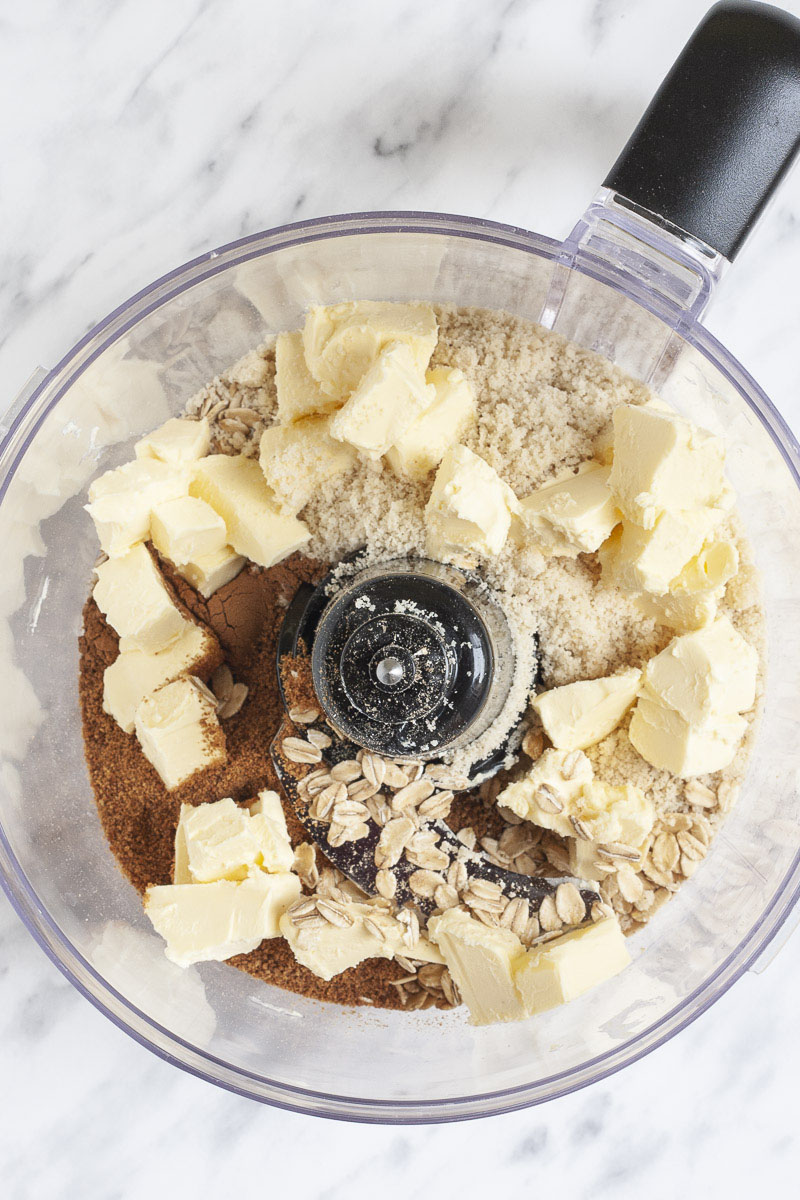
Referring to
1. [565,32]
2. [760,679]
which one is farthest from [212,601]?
[565,32]

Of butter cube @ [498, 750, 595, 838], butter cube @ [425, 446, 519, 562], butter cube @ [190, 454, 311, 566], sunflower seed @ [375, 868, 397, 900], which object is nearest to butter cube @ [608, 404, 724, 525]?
butter cube @ [425, 446, 519, 562]

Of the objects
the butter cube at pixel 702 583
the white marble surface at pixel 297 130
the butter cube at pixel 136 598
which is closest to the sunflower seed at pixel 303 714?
the butter cube at pixel 136 598

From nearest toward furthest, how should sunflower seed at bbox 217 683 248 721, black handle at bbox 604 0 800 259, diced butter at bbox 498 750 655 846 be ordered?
black handle at bbox 604 0 800 259 → diced butter at bbox 498 750 655 846 → sunflower seed at bbox 217 683 248 721

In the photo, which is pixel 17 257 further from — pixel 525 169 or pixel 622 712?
pixel 622 712

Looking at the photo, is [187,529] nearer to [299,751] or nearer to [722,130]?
[299,751]

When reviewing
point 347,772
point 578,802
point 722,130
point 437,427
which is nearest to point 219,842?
point 347,772

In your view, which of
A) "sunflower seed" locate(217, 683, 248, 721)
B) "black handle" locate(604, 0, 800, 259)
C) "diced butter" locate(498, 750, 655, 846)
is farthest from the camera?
"sunflower seed" locate(217, 683, 248, 721)

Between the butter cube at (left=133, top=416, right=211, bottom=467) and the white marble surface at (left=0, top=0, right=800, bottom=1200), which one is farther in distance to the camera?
the white marble surface at (left=0, top=0, right=800, bottom=1200)

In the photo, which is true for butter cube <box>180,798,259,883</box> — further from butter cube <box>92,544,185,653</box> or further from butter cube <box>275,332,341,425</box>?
butter cube <box>275,332,341,425</box>
